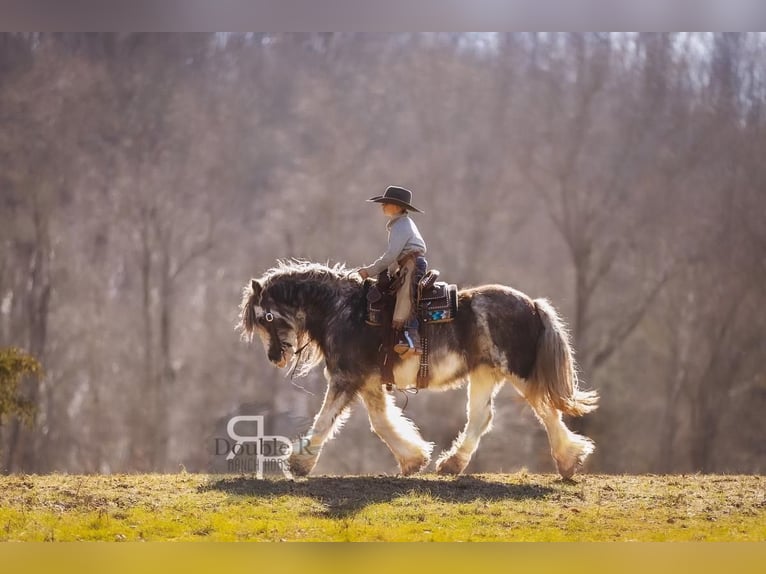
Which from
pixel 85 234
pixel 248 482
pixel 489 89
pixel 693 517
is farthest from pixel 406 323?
pixel 85 234

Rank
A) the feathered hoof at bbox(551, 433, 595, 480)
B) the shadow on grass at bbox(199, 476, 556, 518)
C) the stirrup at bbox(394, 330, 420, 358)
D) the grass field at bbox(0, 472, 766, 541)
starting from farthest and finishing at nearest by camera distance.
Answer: the feathered hoof at bbox(551, 433, 595, 480) < the stirrup at bbox(394, 330, 420, 358) < the shadow on grass at bbox(199, 476, 556, 518) < the grass field at bbox(0, 472, 766, 541)

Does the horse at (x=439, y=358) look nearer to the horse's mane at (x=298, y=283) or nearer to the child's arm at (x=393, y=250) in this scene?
the horse's mane at (x=298, y=283)

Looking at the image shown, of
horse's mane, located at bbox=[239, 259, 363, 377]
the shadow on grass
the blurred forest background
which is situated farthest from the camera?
the blurred forest background

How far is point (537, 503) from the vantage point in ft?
24.1

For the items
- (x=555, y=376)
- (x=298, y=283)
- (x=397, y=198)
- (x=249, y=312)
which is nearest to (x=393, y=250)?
(x=397, y=198)

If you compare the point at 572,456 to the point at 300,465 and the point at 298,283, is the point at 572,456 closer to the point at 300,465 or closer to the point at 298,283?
the point at 300,465

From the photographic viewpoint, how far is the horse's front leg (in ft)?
25.6

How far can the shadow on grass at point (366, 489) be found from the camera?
7270 mm

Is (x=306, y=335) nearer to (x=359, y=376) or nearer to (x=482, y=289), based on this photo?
(x=359, y=376)

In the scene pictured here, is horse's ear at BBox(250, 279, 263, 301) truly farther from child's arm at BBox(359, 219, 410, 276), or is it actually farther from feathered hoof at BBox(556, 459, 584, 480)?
feathered hoof at BBox(556, 459, 584, 480)

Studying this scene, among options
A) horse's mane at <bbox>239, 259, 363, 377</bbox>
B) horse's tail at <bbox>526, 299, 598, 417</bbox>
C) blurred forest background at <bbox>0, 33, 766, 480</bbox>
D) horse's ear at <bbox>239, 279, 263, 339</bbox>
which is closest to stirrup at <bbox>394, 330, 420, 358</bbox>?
horse's mane at <bbox>239, 259, 363, 377</bbox>

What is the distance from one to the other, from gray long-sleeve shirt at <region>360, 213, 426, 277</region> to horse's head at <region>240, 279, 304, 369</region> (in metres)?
0.78

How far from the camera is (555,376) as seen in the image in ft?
25.6

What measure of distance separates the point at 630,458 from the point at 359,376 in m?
8.90
